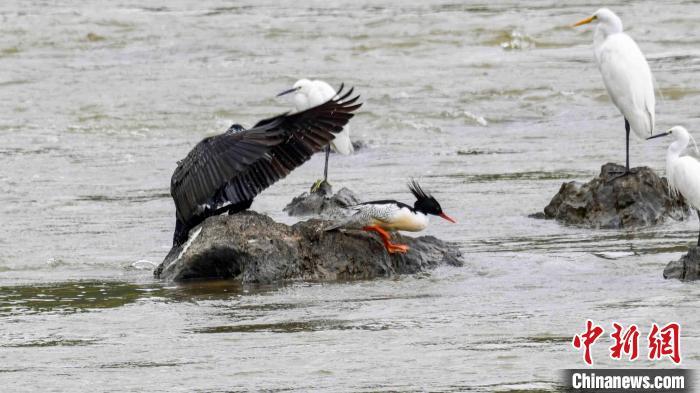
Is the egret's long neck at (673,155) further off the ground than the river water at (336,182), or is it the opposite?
the egret's long neck at (673,155)

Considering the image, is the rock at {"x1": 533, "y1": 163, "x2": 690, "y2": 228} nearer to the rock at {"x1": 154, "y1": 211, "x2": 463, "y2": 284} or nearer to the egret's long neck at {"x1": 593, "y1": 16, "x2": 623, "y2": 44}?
the egret's long neck at {"x1": 593, "y1": 16, "x2": 623, "y2": 44}

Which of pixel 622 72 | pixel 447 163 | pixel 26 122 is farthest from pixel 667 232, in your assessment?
pixel 26 122

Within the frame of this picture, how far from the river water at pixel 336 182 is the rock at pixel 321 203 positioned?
0.56 feet

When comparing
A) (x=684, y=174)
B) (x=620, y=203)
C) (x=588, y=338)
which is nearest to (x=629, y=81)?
(x=620, y=203)

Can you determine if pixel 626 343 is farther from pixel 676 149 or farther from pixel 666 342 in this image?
pixel 676 149

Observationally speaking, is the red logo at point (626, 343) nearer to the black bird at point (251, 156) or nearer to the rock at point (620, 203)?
the black bird at point (251, 156)

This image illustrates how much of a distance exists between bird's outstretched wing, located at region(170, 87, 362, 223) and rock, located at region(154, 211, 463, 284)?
0.20 meters

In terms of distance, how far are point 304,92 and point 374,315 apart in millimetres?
6551

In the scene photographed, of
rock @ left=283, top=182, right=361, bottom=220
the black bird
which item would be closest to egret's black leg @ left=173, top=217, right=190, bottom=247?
the black bird

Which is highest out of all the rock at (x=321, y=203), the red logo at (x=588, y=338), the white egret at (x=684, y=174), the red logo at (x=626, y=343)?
the white egret at (x=684, y=174)

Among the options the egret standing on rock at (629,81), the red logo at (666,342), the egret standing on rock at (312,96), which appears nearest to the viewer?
the red logo at (666,342)

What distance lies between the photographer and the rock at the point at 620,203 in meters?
10.4

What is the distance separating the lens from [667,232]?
33.0 ft

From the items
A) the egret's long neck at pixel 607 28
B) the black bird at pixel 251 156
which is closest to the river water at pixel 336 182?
the black bird at pixel 251 156
